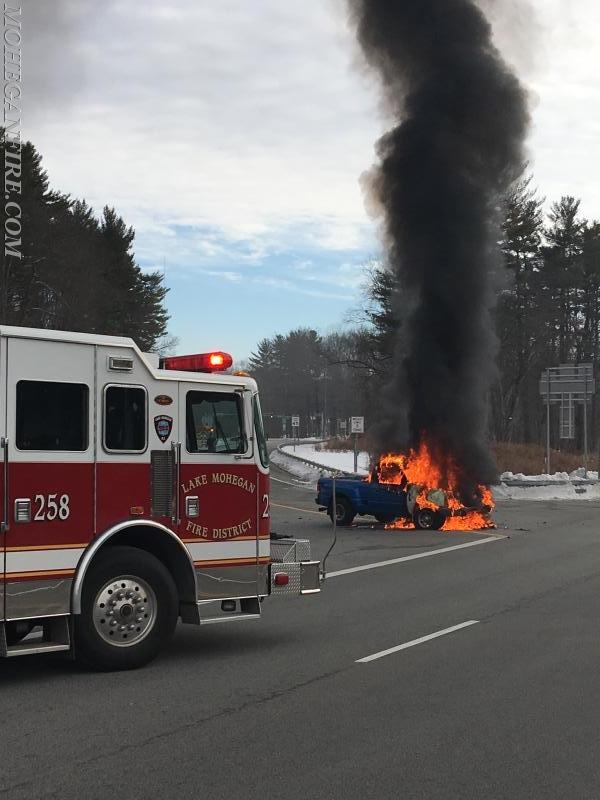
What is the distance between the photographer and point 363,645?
26.9ft

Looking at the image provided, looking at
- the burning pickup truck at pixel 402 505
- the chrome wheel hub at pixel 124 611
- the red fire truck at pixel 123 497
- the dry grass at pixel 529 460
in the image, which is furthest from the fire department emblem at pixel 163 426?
the dry grass at pixel 529 460

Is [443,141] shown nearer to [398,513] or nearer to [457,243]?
[457,243]

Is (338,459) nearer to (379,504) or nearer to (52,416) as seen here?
(379,504)

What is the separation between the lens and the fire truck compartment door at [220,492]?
7.57 metres

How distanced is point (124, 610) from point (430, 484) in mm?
17432

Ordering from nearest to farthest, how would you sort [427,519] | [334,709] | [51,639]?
[334,709], [51,639], [427,519]

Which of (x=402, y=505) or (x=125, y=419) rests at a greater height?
(x=125, y=419)

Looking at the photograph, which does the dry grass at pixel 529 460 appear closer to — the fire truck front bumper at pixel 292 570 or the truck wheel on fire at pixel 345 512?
the truck wheel on fire at pixel 345 512

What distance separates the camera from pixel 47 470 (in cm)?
675

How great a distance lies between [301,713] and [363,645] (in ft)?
7.77

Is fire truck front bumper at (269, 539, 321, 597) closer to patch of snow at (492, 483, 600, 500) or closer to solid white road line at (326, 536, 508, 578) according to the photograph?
solid white road line at (326, 536, 508, 578)

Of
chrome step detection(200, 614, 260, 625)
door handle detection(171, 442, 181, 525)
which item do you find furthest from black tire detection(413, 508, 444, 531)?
door handle detection(171, 442, 181, 525)

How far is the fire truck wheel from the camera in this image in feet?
22.8

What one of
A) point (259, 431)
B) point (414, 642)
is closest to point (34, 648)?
point (259, 431)
